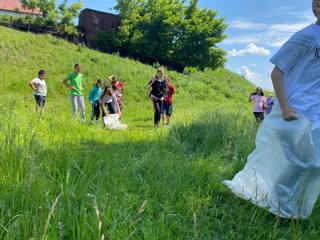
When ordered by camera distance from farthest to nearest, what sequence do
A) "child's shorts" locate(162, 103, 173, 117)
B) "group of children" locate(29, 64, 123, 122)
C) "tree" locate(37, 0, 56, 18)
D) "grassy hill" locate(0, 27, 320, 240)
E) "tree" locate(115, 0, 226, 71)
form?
"tree" locate(37, 0, 56, 18), "tree" locate(115, 0, 226, 71), "child's shorts" locate(162, 103, 173, 117), "group of children" locate(29, 64, 123, 122), "grassy hill" locate(0, 27, 320, 240)

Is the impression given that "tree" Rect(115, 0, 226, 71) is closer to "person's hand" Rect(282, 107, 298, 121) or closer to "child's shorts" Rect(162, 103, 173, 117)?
"child's shorts" Rect(162, 103, 173, 117)

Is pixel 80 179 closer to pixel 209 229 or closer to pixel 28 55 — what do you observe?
pixel 209 229

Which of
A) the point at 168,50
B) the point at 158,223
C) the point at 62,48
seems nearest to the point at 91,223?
the point at 158,223

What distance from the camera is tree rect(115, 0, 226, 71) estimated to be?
46.8 m

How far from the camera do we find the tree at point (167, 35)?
1843 inches

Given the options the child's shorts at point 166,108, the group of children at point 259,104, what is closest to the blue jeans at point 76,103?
the child's shorts at point 166,108

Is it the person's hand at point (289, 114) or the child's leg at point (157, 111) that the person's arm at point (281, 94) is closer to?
the person's hand at point (289, 114)

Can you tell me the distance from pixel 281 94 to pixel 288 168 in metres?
0.59

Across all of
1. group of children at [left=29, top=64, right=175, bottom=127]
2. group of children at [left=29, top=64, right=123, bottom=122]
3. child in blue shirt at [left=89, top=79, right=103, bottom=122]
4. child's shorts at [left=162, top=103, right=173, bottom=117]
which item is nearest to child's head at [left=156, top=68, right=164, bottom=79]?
group of children at [left=29, top=64, right=175, bottom=127]

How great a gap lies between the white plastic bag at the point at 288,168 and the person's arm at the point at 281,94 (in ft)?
0.24

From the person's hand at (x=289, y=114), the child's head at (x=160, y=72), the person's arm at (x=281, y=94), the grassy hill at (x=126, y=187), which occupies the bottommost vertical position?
the grassy hill at (x=126, y=187)

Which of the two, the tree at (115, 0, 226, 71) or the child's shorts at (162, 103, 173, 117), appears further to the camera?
the tree at (115, 0, 226, 71)

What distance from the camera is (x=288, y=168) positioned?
338 centimetres

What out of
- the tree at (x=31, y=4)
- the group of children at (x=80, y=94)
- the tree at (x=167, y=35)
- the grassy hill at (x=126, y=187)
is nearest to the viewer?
the grassy hill at (x=126, y=187)
